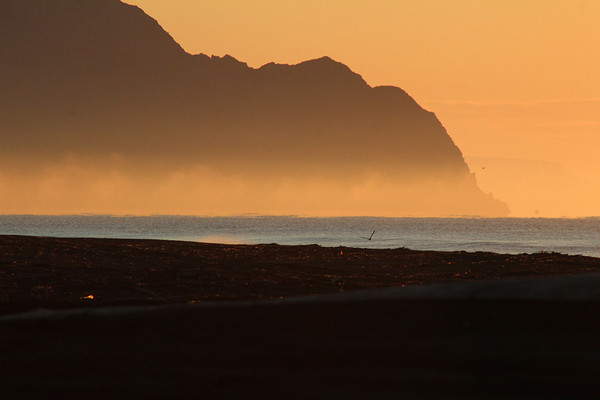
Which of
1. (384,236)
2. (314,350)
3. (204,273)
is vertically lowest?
(314,350)

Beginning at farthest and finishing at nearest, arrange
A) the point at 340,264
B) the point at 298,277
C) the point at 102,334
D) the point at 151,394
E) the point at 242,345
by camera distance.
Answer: the point at 340,264
the point at 298,277
the point at 102,334
the point at 242,345
the point at 151,394

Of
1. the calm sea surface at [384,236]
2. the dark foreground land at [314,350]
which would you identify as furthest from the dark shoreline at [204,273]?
the calm sea surface at [384,236]

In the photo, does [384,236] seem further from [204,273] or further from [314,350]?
[314,350]

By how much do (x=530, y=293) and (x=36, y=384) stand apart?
4.13 metres

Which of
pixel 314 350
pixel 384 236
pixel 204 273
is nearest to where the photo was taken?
pixel 314 350

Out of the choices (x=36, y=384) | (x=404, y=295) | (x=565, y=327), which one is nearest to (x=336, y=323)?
(x=404, y=295)

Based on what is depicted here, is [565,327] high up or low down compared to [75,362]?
up

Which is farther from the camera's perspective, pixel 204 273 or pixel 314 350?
pixel 204 273

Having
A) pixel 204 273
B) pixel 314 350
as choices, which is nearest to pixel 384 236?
pixel 204 273

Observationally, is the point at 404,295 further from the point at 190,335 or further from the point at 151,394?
the point at 151,394

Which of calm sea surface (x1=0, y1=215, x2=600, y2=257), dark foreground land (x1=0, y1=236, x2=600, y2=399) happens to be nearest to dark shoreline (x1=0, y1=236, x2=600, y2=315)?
dark foreground land (x1=0, y1=236, x2=600, y2=399)

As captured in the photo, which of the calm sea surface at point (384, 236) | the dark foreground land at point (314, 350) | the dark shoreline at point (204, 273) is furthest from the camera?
the calm sea surface at point (384, 236)

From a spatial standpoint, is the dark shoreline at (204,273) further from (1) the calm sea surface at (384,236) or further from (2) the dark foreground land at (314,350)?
(1) the calm sea surface at (384,236)

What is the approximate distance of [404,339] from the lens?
24.1 ft
